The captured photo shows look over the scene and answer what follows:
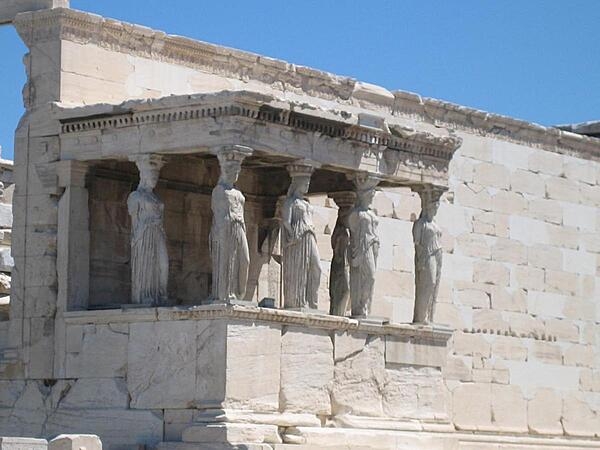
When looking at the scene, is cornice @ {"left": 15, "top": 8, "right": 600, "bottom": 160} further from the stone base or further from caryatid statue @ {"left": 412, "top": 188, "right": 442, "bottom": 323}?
the stone base

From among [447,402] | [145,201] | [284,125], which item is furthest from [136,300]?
[447,402]

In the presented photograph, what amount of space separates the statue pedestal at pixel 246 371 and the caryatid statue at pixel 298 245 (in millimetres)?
269

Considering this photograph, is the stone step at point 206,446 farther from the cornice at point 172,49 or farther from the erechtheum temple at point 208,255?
the cornice at point 172,49

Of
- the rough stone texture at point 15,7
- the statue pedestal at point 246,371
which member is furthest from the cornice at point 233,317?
the rough stone texture at point 15,7

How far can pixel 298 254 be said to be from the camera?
59.7 ft

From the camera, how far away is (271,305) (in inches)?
717

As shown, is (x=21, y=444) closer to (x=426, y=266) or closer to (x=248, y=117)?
(x=248, y=117)

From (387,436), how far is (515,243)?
5.65m

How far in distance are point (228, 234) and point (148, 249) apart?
0.82 metres

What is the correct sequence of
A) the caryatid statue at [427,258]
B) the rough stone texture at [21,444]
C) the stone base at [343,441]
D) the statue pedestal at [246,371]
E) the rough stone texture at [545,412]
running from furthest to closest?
the rough stone texture at [545,412] < the caryatid statue at [427,258] < the statue pedestal at [246,371] < the stone base at [343,441] < the rough stone texture at [21,444]

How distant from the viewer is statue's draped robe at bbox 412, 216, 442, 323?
64.9ft

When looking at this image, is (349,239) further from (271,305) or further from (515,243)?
(515,243)

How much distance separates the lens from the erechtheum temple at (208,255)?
1752cm

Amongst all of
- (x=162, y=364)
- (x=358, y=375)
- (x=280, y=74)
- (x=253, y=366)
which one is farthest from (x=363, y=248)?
(x=280, y=74)
